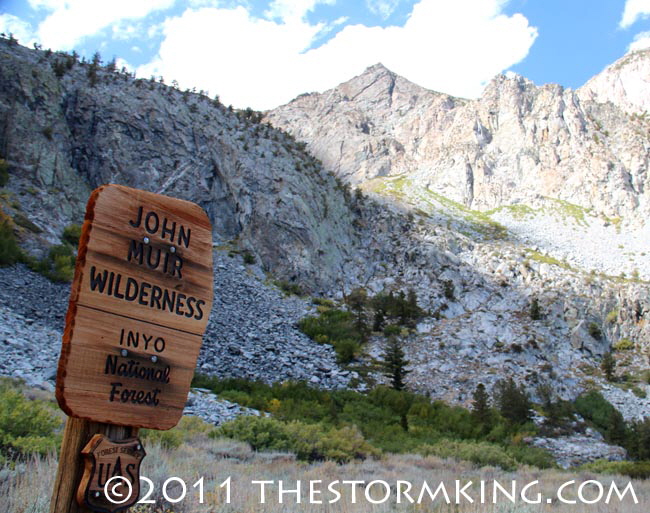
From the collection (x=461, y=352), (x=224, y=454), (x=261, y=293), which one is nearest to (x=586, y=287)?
(x=461, y=352)

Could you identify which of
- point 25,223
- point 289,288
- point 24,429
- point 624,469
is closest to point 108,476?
point 24,429

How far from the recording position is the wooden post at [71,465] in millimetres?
2369

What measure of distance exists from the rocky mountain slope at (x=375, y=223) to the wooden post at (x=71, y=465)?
453 inches

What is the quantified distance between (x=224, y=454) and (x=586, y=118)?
56244 mm

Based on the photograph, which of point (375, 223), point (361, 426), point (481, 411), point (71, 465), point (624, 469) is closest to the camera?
point (71, 465)

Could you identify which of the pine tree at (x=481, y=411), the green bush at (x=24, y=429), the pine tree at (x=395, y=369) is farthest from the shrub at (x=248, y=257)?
the green bush at (x=24, y=429)

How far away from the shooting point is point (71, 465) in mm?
2420

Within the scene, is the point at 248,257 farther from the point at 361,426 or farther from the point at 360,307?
the point at 361,426

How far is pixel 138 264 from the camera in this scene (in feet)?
8.82

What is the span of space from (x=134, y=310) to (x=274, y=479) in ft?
15.9

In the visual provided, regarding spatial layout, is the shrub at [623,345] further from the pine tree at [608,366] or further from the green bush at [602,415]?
the green bush at [602,415]

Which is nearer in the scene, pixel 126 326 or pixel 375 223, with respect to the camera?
pixel 126 326

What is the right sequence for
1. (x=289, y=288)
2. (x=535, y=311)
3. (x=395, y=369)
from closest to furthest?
(x=395, y=369) → (x=535, y=311) → (x=289, y=288)

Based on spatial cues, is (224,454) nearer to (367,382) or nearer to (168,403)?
(168,403)
